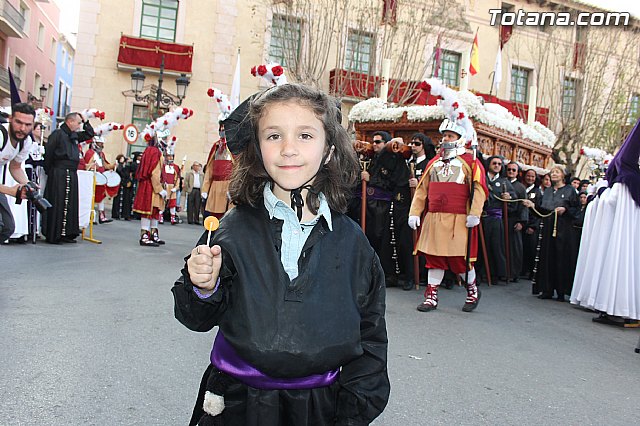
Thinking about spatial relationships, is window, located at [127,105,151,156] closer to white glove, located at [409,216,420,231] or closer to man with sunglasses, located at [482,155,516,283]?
man with sunglasses, located at [482,155,516,283]

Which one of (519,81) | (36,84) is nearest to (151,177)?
(519,81)

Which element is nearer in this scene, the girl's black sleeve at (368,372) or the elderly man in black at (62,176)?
the girl's black sleeve at (368,372)

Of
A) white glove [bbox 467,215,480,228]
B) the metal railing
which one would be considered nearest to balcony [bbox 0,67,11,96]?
the metal railing

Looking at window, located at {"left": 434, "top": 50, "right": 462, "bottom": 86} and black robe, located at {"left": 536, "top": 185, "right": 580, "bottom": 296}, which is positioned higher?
window, located at {"left": 434, "top": 50, "right": 462, "bottom": 86}

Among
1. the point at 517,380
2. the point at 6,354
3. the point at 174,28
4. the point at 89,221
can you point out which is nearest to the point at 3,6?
the point at 174,28

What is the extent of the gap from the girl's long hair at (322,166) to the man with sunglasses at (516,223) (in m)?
8.86

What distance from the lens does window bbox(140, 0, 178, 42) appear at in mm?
22156

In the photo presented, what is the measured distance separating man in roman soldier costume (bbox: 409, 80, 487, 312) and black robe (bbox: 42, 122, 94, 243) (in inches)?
245

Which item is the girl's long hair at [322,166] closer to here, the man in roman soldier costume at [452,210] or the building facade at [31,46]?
the man in roman soldier costume at [452,210]

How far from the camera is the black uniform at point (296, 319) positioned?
170 centimetres

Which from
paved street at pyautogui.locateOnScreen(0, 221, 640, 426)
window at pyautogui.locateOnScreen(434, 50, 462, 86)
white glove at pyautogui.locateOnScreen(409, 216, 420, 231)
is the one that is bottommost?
paved street at pyautogui.locateOnScreen(0, 221, 640, 426)

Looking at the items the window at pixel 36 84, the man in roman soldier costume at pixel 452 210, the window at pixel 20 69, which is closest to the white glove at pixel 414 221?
the man in roman soldier costume at pixel 452 210

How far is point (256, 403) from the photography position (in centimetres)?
172

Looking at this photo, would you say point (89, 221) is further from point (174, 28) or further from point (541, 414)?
point (174, 28)
